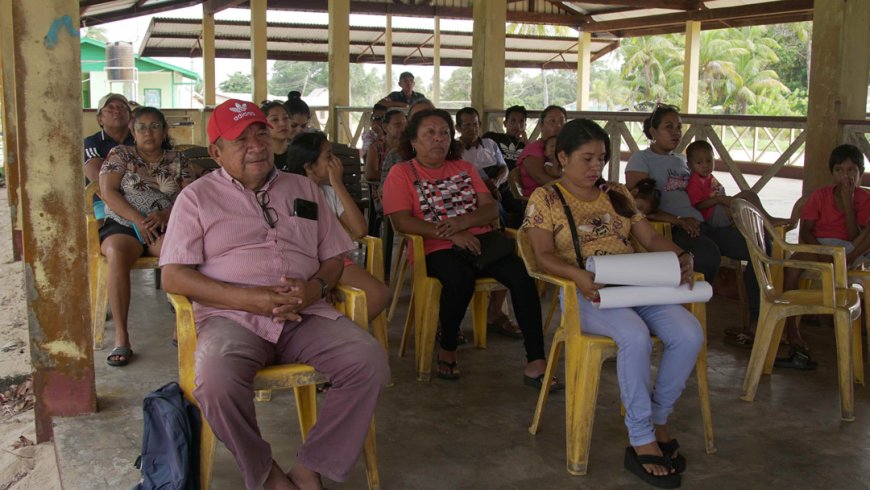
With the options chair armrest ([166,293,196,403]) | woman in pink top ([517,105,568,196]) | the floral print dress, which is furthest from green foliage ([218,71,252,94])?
chair armrest ([166,293,196,403])

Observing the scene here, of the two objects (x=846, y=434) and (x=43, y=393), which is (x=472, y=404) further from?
(x=43, y=393)

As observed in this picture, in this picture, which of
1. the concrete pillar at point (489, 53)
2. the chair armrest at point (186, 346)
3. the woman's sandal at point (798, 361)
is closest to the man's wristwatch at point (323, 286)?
the chair armrest at point (186, 346)

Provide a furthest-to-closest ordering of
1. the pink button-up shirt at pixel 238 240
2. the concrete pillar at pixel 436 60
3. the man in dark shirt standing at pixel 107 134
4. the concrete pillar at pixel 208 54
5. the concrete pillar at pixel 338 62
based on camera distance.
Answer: the concrete pillar at pixel 436 60 → the concrete pillar at pixel 208 54 → the concrete pillar at pixel 338 62 → the man in dark shirt standing at pixel 107 134 → the pink button-up shirt at pixel 238 240

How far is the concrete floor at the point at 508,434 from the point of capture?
2689 mm

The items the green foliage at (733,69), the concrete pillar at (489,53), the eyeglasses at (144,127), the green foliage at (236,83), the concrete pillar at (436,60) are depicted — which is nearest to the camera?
the eyeglasses at (144,127)

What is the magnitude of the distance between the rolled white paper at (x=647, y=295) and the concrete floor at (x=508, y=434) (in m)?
0.54

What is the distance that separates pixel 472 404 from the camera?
3357 mm

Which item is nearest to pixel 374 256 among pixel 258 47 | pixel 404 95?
pixel 404 95

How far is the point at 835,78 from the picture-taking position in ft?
16.4

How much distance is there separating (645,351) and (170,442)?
149 centimetres

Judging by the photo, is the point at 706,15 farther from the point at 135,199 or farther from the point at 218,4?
the point at 135,199

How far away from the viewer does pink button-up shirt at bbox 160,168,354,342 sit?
2.54m

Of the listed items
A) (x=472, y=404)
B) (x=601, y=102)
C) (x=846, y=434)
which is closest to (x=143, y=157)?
(x=472, y=404)

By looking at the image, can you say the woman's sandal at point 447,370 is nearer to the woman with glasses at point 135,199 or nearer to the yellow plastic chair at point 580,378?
the yellow plastic chair at point 580,378
